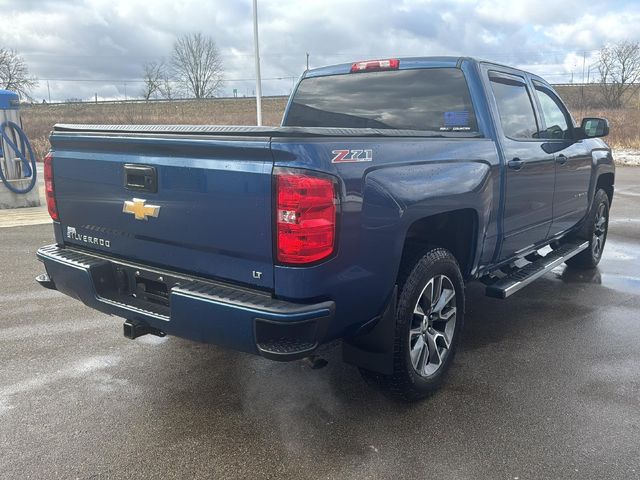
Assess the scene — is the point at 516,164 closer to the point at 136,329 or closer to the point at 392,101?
the point at 392,101

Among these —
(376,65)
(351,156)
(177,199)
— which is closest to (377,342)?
(351,156)

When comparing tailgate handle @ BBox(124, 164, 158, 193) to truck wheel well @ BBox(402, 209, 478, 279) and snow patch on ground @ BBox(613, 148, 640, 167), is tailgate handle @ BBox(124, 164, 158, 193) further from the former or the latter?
snow patch on ground @ BBox(613, 148, 640, 167)

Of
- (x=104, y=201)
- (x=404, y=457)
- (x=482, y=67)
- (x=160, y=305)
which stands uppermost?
(x=482, y=67)

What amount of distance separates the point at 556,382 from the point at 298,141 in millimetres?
2356

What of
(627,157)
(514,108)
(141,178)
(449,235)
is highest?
(514,108)

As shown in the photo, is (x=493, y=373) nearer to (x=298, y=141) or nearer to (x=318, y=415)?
(x=318, y=415)

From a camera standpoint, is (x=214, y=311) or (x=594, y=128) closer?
(x=214, y=311)

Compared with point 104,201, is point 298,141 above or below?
above

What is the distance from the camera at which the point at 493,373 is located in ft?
12.2

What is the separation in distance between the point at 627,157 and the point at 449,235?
20.1m

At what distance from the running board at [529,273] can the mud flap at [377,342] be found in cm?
127

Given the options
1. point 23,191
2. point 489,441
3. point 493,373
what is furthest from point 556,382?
point 23,191

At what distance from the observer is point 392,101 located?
424 centimetres

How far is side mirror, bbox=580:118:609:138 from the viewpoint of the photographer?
511 centimetres
